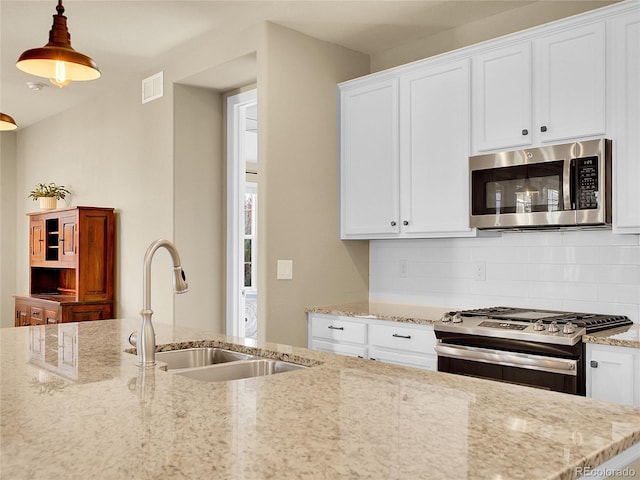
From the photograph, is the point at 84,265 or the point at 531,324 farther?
the point at 84,265

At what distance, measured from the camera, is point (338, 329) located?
3.57 metres

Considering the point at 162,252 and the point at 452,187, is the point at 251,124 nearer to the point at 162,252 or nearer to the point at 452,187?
the point at 162,252

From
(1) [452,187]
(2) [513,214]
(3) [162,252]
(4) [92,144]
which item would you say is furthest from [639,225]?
(4) [92,144]

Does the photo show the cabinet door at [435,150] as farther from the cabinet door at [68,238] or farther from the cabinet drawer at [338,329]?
the cabinet door at [68,238]

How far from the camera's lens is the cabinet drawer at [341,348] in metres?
3.42

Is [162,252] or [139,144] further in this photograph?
[139,144]

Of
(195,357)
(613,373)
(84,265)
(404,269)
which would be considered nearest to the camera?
(195,357)

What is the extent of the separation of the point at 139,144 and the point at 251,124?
4.51 feet

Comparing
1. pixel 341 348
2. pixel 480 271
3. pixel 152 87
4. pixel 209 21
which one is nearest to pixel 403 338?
pixel 341 348

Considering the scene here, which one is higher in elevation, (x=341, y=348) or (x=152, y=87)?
(x=152, y=87)

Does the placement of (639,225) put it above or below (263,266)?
above

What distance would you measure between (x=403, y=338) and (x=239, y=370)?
1429 millimetres

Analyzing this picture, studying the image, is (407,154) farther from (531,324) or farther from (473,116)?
(531,324)

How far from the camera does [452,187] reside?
10.9 ft
